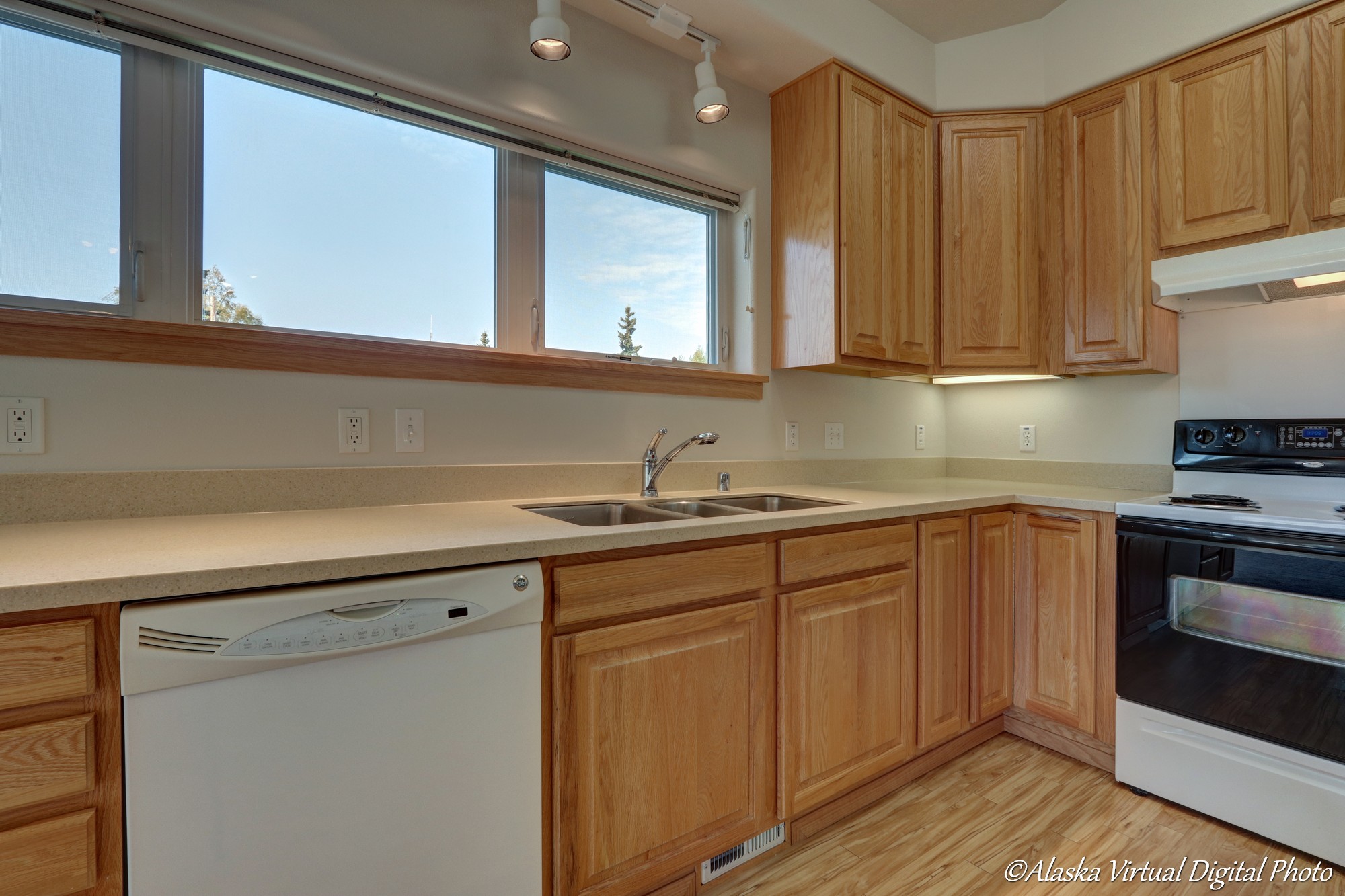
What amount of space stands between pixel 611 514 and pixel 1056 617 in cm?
156

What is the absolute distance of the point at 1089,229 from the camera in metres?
2.33

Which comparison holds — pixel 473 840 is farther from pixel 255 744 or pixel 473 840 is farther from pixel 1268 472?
pixel 1268 472

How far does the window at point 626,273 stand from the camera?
2037mm

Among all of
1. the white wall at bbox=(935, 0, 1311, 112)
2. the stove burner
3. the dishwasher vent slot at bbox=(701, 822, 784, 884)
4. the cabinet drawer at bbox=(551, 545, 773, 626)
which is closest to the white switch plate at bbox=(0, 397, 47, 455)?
the cabinet drawer at bbox=(551, 545, 773, 626)

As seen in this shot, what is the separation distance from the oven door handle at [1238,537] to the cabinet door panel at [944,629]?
0.48 meters

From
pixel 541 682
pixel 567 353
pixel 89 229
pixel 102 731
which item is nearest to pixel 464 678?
pixel 541 682

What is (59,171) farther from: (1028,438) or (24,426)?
(1028,438)

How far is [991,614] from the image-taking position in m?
2.16

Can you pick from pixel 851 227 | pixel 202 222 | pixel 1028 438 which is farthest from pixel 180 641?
pixel 1028 438

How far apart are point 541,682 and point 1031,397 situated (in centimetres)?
252

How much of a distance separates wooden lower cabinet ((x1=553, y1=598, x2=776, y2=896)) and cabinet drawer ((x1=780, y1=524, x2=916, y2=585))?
0.12 meters

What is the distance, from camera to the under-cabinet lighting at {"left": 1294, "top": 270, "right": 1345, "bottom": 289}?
186 cm

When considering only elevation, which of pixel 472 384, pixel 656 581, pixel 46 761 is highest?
pixel 472 384

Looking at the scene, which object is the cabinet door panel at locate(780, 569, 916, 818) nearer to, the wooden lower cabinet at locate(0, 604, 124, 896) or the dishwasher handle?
the dishwasher handle
